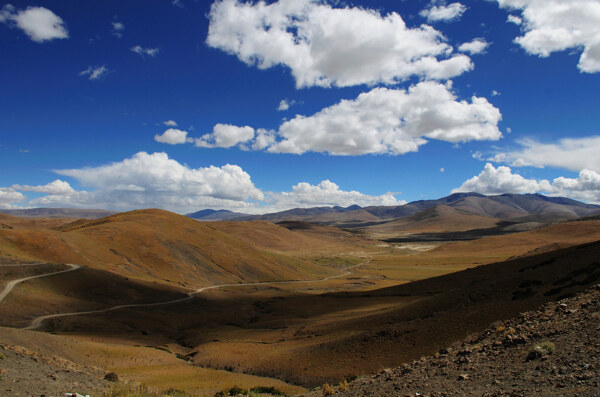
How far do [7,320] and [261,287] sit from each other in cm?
5511

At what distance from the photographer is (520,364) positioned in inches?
468

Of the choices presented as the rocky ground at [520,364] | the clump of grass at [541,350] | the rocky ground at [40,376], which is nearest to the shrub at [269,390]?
the rocky ground at [520,364]

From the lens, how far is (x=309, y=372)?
2459 cm

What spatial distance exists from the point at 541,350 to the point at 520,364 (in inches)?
32.3

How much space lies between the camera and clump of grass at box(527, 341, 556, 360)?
1181 cm

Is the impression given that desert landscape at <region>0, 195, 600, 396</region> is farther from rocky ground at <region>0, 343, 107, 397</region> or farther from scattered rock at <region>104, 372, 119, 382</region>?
scattered rock at <region>104, 372, 119, 382</region>

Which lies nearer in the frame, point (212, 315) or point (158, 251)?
point (212, 315)

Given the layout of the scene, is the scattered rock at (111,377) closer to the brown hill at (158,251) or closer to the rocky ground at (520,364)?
the rocky ground at (520,364)

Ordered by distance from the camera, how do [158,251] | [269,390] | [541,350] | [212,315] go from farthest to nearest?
[158,251]
[212,315]
[269,390]
[541,350]

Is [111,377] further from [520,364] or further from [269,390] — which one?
[520,364]

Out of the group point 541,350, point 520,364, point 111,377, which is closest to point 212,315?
point 111,377

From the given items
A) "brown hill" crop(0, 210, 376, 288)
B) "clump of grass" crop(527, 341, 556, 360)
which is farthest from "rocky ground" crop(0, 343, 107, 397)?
"brown hill" crop(0, 210, 376, 288)

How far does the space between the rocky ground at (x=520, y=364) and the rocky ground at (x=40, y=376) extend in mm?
9930

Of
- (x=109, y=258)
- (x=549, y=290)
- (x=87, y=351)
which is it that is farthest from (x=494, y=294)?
(x=109, y=258)
